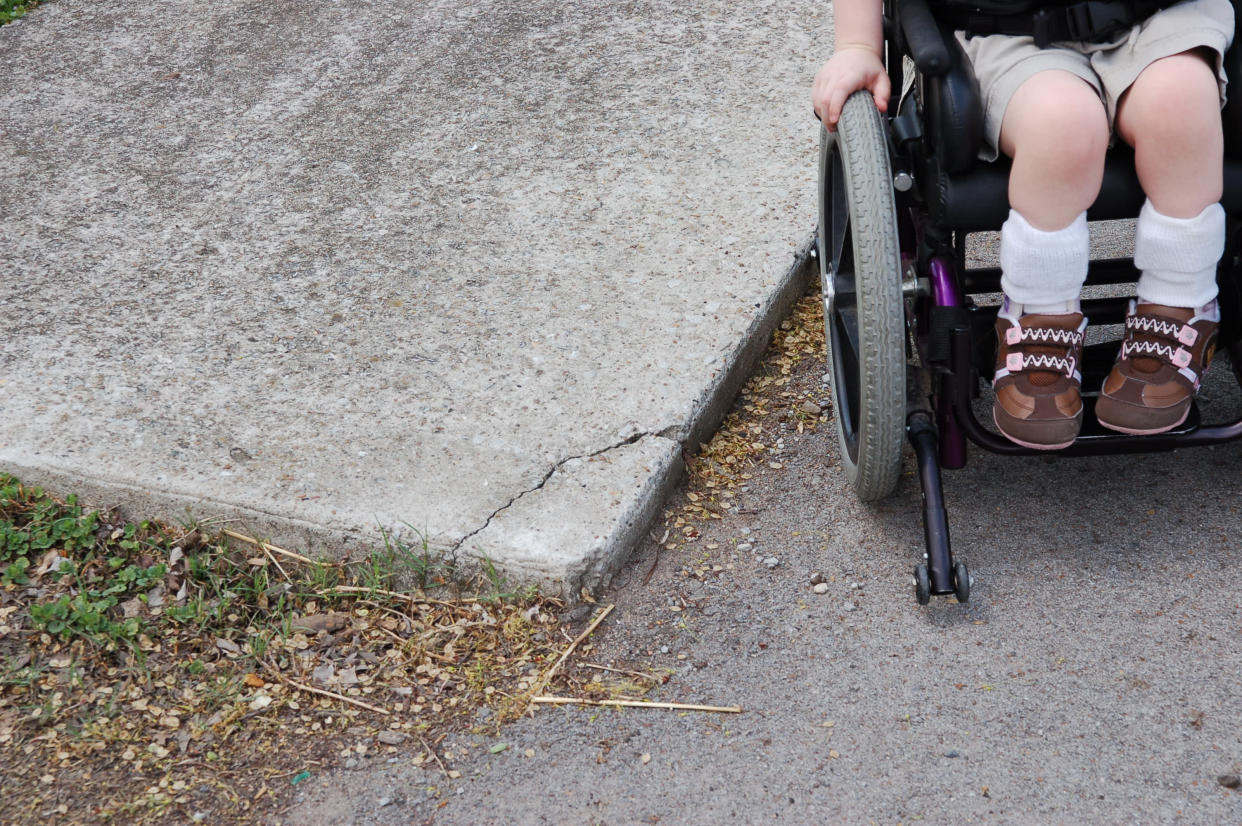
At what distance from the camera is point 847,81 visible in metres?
1.81

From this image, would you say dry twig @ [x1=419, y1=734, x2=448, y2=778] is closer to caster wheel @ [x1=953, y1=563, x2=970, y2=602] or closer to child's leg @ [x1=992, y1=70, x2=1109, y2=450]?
caster wheel @ [x1=953, y1=563, x2=970, y2=602]

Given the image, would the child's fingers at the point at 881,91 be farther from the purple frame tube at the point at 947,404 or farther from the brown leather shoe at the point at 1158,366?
the brown leather shoe at the point at 1158,366

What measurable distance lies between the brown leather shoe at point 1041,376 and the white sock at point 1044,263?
0.09ft

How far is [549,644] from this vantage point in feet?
5.95

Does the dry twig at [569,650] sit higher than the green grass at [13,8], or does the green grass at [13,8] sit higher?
the green grass at [13,8]

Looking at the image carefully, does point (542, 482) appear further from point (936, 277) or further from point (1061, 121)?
point (1061, 121)

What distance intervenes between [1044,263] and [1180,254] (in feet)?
0.62

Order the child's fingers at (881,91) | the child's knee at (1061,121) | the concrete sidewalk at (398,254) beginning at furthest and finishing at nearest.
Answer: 1. the concrete sidewalk at (398,254)
2. the child's fingers at (881,91)
3. the child's knee at (1061,121)

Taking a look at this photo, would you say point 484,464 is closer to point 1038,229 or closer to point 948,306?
point 948,306

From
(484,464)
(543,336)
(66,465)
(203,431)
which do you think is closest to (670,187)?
(543,336)

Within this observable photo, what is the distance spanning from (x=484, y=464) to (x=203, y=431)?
20.2 inches

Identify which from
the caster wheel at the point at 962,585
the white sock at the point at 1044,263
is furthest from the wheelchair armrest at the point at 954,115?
the caster wheel at the point at 962,585

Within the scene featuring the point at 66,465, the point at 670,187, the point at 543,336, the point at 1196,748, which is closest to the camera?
the point at 1196,748

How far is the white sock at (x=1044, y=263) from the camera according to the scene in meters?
1.63
